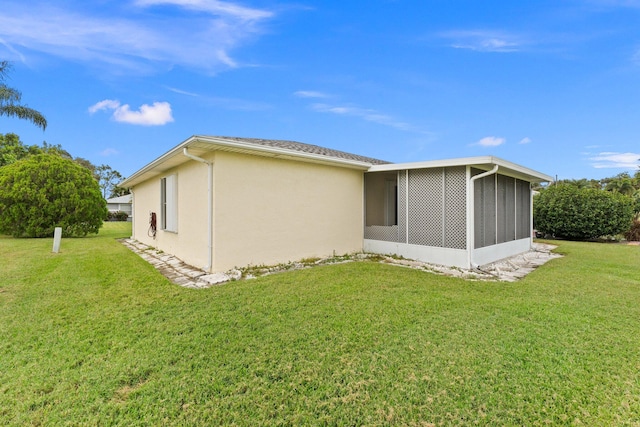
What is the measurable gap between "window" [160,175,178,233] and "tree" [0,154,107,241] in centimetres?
882

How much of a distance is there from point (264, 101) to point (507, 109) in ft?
37.0

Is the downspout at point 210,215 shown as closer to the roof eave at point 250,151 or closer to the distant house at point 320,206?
the distant house at point 320,206

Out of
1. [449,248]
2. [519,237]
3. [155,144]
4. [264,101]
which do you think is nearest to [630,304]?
[449,248]

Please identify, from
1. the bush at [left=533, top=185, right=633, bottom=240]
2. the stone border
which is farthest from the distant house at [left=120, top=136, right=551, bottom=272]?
the bush at [left=533, top=185, right=633, bottom=240]

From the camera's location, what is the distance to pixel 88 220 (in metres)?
15.0

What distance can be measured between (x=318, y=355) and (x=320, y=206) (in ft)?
18.0

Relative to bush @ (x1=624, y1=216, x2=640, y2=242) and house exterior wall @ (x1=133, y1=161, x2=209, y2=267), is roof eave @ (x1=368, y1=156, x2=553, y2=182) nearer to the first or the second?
house exterior wall @ (x1=133, y1=161, x2=209, y2=267)

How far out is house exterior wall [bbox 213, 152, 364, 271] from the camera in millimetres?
6402

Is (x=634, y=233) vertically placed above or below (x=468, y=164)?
below

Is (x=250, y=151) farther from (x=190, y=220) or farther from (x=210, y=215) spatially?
(x=190, y=220)

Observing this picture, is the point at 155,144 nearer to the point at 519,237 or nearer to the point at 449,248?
the point at 449,248

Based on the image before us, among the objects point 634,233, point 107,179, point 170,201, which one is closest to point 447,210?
point 170,201

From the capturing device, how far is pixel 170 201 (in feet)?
27.6

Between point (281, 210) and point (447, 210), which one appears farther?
point (447, 210)
